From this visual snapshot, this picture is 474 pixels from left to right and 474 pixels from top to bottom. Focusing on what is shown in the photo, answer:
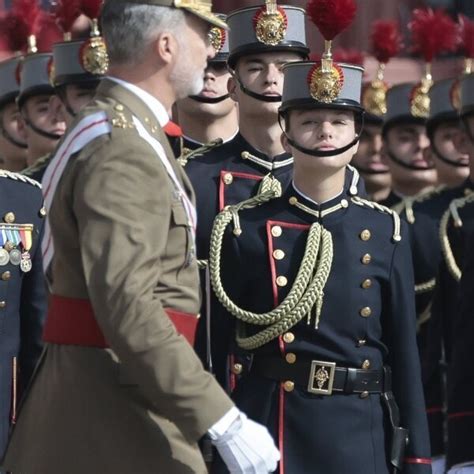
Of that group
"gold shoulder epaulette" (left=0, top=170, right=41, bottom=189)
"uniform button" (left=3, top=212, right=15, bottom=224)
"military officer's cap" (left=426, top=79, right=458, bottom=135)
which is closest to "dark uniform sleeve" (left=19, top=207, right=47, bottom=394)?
"uniform button" (left=3, top=212, right=15, bottom=224)

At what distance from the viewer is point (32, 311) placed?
5.78 m

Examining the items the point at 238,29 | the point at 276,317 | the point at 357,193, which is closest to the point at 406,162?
the point at 238,29

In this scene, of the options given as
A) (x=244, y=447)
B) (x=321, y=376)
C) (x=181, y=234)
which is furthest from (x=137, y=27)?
(x=321, y=376)

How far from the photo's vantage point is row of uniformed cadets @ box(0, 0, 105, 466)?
227 inches

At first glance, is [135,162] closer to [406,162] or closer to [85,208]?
[85,208]

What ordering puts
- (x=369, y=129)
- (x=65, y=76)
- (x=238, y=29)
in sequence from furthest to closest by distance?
(x=369, y=129) < (x=65, y=76) < (x=238, y=29)

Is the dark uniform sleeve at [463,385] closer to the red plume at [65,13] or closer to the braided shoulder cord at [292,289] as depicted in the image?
the braided shoulder cord at [292,289]

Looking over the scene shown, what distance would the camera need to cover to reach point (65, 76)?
25.1ft

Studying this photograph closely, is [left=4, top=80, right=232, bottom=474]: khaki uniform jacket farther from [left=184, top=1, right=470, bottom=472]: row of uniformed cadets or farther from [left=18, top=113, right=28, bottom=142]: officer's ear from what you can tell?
[left=18, top=113, right=28, bottom=142]: officer's ear

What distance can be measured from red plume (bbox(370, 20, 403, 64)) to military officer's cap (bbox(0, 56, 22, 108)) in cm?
211

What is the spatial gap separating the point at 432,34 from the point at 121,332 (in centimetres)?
625

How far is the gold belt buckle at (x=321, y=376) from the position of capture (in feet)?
17.0

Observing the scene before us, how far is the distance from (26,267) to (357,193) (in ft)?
3.87

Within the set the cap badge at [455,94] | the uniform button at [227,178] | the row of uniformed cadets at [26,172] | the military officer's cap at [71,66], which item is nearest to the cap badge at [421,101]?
the cap badge at [455,94]
